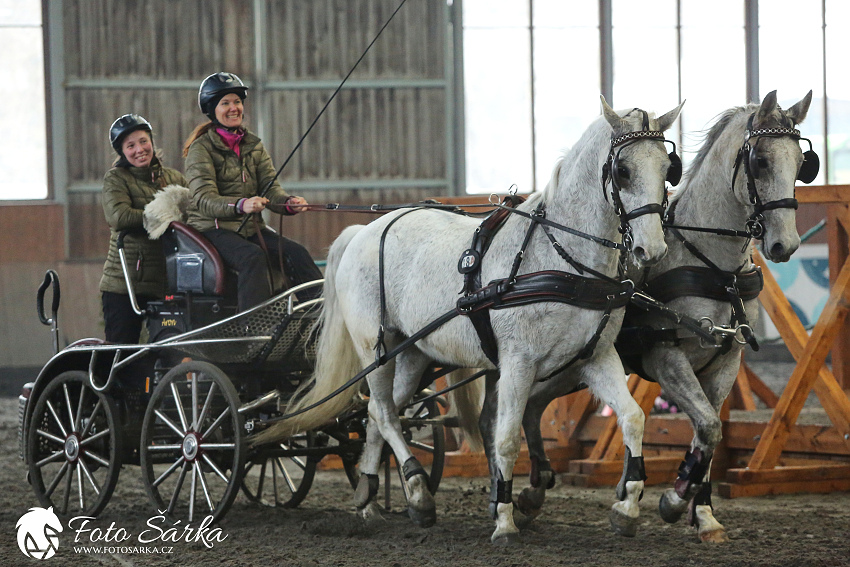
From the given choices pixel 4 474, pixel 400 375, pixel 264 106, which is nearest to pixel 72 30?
pixel 264 106

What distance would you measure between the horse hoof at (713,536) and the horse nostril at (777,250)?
125 centimetres

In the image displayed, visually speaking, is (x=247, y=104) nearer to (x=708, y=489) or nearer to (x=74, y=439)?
(x=74, y=439)

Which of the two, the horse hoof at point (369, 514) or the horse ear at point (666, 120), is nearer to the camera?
the horse ear at point (666, 120)

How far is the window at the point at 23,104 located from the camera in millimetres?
12273

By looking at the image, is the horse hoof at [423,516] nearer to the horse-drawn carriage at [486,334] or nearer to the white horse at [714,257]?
the horse-drawn carriage at [486,334]

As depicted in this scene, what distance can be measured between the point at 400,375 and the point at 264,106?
7.98m

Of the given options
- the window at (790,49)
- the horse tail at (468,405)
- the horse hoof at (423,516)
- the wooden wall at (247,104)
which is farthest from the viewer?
the window at (790,49)

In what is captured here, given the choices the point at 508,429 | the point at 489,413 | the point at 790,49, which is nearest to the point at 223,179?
the point at 489,413

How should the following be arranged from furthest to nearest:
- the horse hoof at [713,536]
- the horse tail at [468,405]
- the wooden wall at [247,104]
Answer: the wooden wall at [247,104], the horse tail at [468,405], the horse hoof at [713,536]

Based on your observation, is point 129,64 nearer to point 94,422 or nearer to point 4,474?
point 4,474

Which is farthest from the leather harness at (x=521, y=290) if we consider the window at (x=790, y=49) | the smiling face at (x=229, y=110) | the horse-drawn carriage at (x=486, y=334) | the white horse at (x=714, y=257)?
the window at (x=790, y=49)

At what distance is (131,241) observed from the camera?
544 centimetres

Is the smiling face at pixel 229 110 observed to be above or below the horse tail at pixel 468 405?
above

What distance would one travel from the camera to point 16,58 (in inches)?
484
